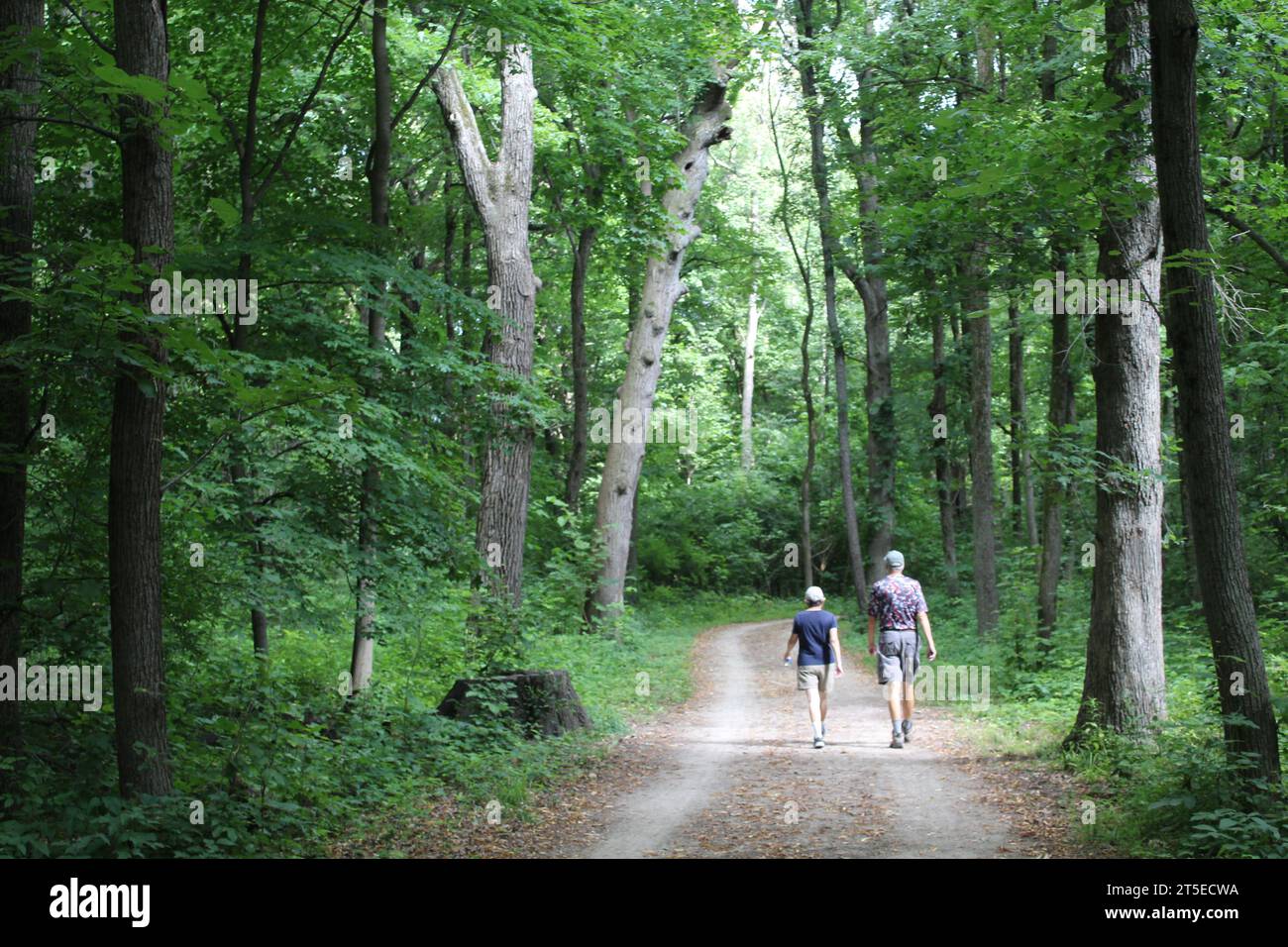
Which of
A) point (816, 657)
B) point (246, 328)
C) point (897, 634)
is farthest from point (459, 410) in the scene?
point (897, 634)

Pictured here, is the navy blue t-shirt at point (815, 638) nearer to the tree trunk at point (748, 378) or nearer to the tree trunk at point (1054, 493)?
the tree trunk at point (1054, 493)

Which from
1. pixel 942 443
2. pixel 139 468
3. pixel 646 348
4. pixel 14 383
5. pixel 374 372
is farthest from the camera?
pixel 942 443

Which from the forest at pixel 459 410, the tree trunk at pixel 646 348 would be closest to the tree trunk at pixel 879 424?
the tree trunk at pixel 646 348

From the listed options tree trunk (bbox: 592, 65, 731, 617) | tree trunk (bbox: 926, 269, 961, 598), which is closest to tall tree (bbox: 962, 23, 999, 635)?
tree trunk (bbox: 926, 269, 961, 598)

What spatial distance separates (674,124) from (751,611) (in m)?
22.3

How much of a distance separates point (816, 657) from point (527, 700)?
3304mm

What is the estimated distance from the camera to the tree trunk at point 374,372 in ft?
34.4

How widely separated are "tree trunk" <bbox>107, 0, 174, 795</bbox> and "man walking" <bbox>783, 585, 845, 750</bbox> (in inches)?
281

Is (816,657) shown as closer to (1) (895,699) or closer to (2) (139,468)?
(1) (895,699)

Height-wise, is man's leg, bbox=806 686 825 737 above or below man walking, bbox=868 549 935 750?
below

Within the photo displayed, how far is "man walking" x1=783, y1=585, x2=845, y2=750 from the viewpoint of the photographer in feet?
39.7

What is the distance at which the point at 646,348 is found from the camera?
21781mm

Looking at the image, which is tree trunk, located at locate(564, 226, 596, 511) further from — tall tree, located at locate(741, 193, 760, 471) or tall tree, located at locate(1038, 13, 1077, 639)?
tall tree, located at locate(741, 193, 760, 471)
